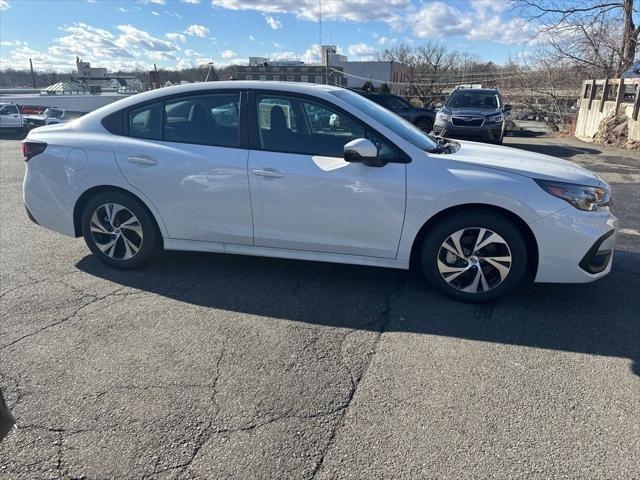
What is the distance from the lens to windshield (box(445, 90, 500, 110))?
14.0 m

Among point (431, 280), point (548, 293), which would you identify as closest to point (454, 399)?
point (431, 280)

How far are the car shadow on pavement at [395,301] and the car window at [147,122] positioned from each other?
4.09 ft

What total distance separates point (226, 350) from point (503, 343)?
188 centimetres

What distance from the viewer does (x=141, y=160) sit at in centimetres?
405

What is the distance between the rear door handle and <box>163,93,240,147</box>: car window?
9.6 inches

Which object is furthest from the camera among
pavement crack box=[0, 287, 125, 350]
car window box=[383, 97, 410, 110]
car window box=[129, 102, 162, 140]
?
car window box=[383, 97, 410, 110]

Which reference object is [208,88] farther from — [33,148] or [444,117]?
[444,117]

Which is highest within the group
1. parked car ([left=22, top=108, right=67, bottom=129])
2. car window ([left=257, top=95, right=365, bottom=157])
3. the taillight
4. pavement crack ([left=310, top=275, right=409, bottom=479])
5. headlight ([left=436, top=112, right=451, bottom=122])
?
car window ([left=257, top=95, right=365, bottom=157])

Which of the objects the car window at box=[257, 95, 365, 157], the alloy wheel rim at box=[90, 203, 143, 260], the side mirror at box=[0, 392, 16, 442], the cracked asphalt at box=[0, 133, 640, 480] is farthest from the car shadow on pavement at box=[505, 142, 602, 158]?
the side mirror at box=[0, 392, 16, 442]

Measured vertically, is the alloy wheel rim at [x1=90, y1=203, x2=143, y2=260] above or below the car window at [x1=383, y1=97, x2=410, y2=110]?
below

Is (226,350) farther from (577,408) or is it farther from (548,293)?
(548,293)

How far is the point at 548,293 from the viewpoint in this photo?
3936mm

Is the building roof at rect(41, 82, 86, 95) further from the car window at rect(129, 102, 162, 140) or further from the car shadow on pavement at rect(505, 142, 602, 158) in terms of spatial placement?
the car window at rect(129, 102, 162, 140)

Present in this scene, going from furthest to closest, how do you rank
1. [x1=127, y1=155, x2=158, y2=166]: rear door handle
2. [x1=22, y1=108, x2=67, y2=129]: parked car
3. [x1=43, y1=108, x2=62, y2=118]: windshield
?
[x1=43, y1=108, x2=62, y2=118]: windshield → [x1=22, y1=108, x2=67, y2=129]: parked car → [x1=127, y1=155, x2=158, y2=166]: rear door handle
